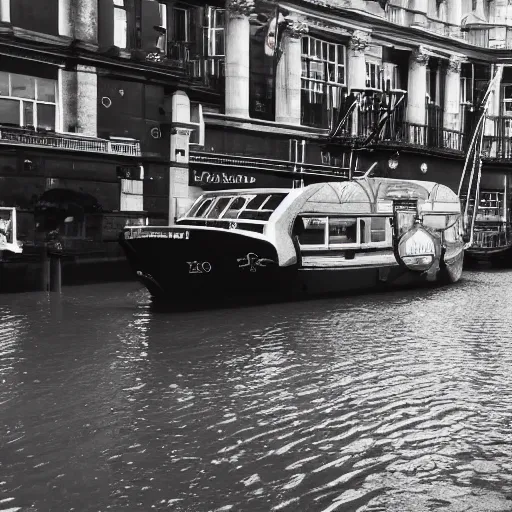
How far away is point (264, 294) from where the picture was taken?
18969mm

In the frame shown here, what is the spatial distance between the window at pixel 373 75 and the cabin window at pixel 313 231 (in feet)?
65.8

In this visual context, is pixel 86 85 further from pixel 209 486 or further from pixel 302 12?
pixel 209 486

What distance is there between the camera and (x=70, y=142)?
22.8 metres

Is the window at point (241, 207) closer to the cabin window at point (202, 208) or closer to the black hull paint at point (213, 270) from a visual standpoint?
the cabin window at point (202, 208)

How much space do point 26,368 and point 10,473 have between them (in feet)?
15.0

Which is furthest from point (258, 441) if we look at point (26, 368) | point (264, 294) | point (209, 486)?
point (264, 294)

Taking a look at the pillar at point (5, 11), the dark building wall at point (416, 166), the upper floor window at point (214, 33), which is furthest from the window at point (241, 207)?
the dark building wall at point (416, 166)

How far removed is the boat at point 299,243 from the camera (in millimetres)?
17672

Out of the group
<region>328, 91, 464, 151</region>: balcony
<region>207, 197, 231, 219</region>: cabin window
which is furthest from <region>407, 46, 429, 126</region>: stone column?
<region>207, 197, 231, 219</region>: cabin window

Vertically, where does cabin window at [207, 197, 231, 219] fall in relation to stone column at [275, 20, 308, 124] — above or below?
below

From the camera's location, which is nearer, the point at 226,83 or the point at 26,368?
the point at 26,368

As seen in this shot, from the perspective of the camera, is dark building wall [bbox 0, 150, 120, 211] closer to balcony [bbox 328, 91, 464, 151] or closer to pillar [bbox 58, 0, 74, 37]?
pillar [bbox 58, 0, 74, 37]

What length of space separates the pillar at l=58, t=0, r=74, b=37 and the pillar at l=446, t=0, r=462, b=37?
2453cm

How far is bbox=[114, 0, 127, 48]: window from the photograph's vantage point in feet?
85.6
